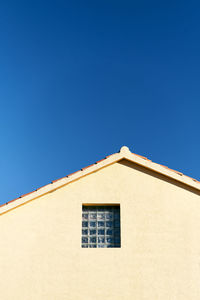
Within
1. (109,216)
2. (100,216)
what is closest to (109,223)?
(109,216)

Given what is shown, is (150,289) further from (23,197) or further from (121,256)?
(23,197)

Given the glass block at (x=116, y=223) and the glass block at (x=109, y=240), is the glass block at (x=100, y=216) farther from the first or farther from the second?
the glass block at (x=109, y=240)

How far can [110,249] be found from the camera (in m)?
8.98

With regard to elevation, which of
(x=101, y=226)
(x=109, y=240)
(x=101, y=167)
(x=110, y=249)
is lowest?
(x=110, y=249)

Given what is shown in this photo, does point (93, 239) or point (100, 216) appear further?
point (100, 216)

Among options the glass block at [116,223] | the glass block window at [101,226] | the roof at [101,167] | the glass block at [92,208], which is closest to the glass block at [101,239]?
the glass block window at [101,226]

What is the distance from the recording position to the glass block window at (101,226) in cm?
938

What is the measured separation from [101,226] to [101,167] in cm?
189

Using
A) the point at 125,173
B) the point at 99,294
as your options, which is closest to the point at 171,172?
the point at 125,173

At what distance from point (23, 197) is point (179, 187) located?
497cm

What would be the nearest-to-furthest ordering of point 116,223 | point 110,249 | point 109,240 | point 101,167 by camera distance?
point 110,249
point 109,240
point 116,223
point 101,167

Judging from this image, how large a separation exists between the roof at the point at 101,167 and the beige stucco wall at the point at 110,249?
0.21 metres

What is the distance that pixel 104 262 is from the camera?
882 cm

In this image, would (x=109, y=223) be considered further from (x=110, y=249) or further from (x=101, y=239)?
(x=110, y=249)
